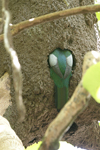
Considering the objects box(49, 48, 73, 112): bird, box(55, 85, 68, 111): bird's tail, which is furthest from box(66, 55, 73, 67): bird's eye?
box(55, 85, 68, 111): bird's tail

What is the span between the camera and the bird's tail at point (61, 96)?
1.33 meters

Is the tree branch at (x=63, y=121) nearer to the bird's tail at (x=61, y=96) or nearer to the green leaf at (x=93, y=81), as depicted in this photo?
the green leaf at (x=93, y=81)

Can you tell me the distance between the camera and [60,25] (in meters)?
1.34

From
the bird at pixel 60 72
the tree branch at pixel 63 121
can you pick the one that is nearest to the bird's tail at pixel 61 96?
the bird at pixel 60 72

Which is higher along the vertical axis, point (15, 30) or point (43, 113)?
point (15, 30)

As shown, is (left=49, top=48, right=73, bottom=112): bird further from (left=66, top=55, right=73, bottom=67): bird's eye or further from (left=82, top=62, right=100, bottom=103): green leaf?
(left=82, top=62, right=100, bottom=103): green leaf

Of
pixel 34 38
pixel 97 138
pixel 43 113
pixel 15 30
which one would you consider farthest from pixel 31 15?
pixel 97 138

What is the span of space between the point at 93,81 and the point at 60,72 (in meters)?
1.06

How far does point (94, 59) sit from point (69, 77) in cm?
104

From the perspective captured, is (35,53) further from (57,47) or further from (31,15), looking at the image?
(31,15)

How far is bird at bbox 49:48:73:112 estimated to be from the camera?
1308 mm

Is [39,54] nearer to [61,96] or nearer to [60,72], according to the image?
[60,72]

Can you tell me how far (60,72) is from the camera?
1.31m

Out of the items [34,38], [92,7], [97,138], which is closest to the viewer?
[92,7]
